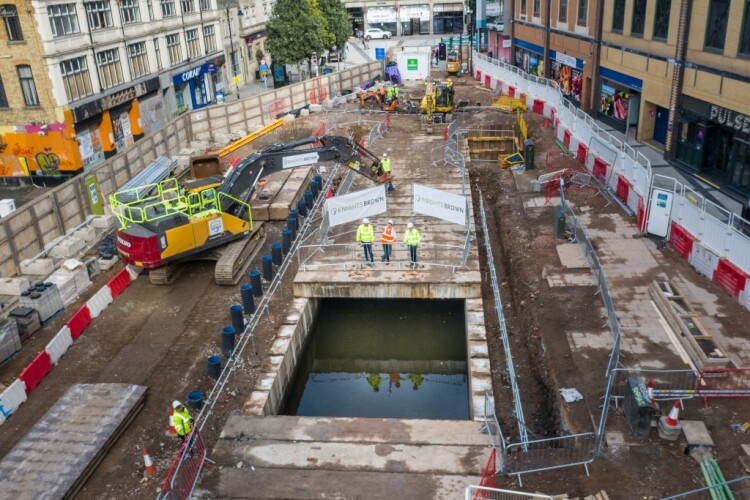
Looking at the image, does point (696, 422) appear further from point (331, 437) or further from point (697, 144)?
point (697, 144)

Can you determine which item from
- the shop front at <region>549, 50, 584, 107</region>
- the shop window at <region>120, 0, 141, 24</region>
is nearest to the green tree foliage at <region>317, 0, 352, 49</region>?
the shop window at <region>120, 0, 141, 24</region>

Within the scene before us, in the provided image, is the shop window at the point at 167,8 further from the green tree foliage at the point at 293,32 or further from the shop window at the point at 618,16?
the shop window at the point at 618,16

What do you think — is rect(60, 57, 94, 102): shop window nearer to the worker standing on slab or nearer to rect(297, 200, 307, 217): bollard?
rect(297, 200, 307, 217): bollard

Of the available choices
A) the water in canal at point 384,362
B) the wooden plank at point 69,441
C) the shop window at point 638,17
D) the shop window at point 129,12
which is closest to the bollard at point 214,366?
the wooden plank at point 69,441

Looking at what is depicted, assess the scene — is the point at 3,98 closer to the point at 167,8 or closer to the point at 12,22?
the point at 12,22

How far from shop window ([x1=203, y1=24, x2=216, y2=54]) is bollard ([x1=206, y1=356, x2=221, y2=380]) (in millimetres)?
41729

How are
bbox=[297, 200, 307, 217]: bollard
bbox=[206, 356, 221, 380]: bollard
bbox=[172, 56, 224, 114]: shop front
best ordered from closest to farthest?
bbox=[206, 356, 221, 380]: bollard
bbox=[297, 200, 307, 217]: bollard
bbox=[172, 56, 224, 114]: shop front

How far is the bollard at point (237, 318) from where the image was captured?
1838cm

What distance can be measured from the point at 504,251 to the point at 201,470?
47.7 ft

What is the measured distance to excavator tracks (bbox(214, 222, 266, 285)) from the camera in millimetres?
21953

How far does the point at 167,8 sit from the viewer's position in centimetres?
4659

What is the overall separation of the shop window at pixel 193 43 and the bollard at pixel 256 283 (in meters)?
34.8

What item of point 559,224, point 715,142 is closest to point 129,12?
point 559,224

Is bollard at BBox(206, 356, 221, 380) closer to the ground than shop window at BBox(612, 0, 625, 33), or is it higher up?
closer to the ground
